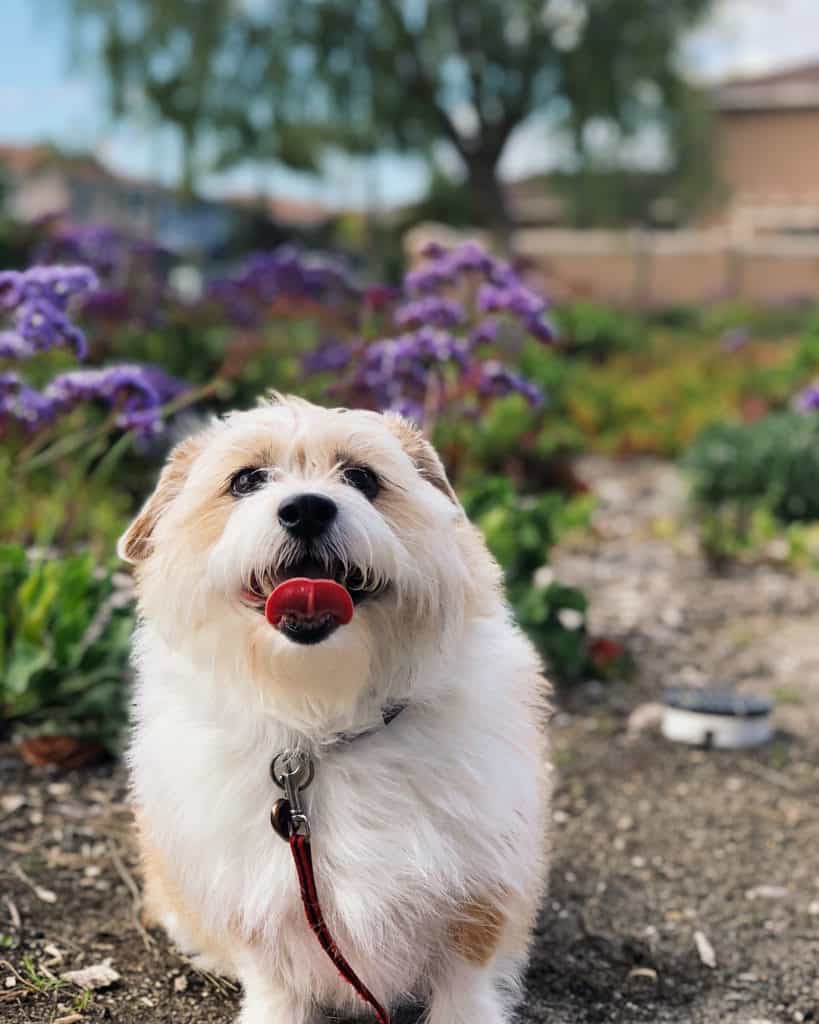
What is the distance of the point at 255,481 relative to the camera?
2168 mm

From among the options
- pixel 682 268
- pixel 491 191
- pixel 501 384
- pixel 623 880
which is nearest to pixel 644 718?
pixel 623 880

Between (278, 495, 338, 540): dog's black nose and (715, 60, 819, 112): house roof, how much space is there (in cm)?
3778

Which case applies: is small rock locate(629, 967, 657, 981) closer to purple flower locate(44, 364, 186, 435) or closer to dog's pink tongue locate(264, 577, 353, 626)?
dog's pink tongue locate(264, 577, 353, 626)

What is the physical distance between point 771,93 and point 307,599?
40301 millimetres

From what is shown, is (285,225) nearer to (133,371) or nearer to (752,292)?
(752,292)

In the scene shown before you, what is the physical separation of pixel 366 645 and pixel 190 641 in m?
0.31

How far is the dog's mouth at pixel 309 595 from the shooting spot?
1.96 meters

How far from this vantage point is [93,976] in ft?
8.76

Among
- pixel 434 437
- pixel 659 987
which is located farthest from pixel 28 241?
pixel 659 987

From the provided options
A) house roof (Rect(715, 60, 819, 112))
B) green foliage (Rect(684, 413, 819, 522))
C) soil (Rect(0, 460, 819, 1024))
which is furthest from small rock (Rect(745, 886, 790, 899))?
house roof (Rect(715, 60, 819, 112))

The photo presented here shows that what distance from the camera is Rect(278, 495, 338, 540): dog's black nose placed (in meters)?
1.97

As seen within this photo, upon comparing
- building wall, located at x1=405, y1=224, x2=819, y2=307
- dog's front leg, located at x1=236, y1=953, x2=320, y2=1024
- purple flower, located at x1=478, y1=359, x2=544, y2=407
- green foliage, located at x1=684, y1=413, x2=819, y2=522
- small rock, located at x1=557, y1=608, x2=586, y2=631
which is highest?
purple flower, located at x1=478, y1=359, x2=544, y2=407

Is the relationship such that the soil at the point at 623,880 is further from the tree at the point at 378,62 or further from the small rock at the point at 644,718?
the tree at the point at 378,62

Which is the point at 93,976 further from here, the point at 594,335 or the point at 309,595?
the point at 594,335
